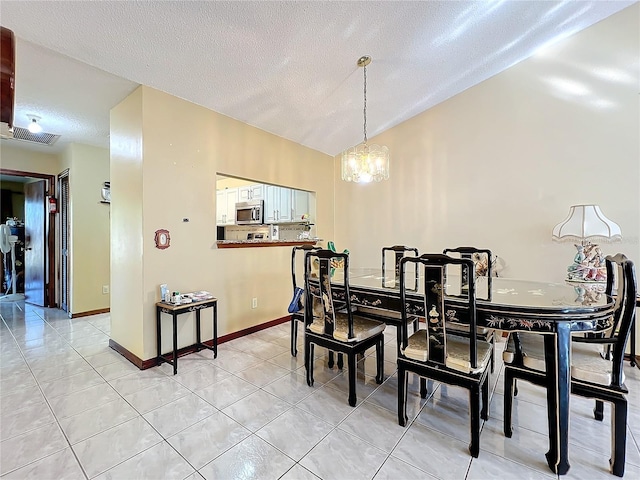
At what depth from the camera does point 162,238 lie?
107 inches

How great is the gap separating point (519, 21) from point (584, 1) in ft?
1.66

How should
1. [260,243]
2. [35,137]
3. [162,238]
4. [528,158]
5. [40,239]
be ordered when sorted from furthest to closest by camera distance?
1. [40,239]
2. [35,137]
3. [260,243]
4. [528,158]
5. [162,238]

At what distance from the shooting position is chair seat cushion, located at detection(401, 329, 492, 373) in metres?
1.64

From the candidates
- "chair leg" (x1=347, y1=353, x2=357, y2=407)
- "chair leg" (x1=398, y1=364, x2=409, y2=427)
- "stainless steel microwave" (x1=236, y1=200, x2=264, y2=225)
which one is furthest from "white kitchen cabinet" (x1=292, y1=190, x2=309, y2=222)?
"chair leg" (x1=398, y1=364, x2=409, y2=427)

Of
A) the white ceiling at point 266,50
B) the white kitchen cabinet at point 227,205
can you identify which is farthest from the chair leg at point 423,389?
the white kitchen cabinet at point 227,205

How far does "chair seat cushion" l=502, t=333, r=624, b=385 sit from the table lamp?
3.40 feet

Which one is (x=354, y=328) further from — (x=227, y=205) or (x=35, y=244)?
(x=35, y=244)

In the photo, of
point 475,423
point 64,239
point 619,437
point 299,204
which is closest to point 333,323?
point 475,423

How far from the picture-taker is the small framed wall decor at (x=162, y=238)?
8.80 feet

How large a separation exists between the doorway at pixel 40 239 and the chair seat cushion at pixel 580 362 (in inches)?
249

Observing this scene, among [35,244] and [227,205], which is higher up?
[227,205]

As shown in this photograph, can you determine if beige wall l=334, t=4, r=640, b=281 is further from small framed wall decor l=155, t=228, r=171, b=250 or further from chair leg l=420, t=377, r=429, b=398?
small framed wall decor l=155, t=228, r=171, b=250

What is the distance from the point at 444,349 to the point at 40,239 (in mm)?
6389

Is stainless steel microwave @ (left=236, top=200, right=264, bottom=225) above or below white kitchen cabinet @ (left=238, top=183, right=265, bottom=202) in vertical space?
below
